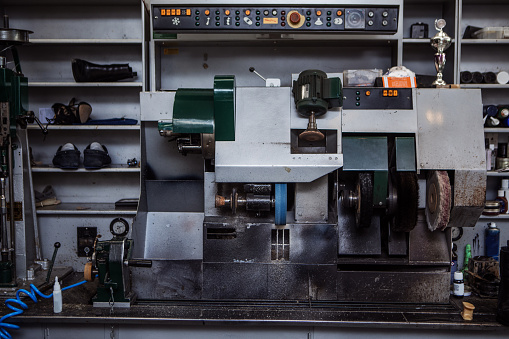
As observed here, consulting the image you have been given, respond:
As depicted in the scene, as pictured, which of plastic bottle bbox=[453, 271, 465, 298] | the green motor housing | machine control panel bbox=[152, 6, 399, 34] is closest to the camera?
the green motor housing

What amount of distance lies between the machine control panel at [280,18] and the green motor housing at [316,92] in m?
0.58

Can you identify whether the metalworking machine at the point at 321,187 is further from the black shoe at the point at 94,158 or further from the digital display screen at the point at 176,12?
the black shoe at the point at 94,158

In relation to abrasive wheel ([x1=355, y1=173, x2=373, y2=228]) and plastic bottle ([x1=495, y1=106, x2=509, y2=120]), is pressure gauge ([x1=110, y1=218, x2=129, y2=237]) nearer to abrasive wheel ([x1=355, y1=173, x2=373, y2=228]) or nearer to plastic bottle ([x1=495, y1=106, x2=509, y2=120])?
abrasive wheel ([x1=355, y1=173, x2=373, y2=228])

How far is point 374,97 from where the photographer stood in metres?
2.06

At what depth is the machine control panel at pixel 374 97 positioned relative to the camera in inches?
81.0

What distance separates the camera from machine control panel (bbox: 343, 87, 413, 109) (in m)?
2.06

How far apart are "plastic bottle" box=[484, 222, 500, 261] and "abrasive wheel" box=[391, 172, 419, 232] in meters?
1.15

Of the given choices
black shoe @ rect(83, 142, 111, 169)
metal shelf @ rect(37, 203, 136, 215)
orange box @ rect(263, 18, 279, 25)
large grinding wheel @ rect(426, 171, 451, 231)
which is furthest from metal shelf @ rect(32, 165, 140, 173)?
large grinding wheel @ rect(426, 171, 451, 231)

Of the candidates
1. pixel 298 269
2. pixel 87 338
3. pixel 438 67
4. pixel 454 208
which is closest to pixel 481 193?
pixel 454 208

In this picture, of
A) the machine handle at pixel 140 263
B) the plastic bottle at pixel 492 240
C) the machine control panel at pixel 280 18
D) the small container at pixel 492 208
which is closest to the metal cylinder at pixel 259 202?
the machine handle at pixel 140 263

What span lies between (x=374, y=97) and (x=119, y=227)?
190 centimetres

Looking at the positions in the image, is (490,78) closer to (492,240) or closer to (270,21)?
(492,240)

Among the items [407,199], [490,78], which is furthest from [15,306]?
[490,78]

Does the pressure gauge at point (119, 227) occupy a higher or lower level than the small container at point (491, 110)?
lower
